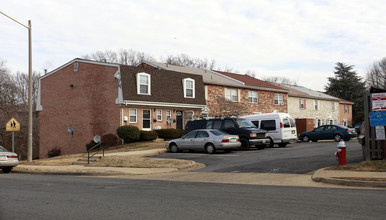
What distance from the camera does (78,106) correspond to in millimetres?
35000

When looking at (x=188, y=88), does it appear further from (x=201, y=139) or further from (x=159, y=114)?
(x=201, y=139)

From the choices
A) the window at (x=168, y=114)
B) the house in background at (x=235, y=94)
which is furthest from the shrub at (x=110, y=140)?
the house in background at (x=235, y=94)

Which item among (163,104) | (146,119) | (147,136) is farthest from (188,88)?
(147,136)

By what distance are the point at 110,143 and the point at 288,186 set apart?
2211 cm

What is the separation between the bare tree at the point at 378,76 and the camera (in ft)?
235

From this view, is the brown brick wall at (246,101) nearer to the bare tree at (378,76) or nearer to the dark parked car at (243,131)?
the dark parked car at (243,131)

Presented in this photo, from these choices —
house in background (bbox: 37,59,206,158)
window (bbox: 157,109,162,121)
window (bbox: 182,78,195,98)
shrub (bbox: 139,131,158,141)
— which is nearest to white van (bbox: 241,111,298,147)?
shrub (bbox: 139,131,158,141)

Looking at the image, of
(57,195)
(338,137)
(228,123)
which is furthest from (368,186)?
(338,137)

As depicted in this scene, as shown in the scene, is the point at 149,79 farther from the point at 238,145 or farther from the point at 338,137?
the point at 338,137

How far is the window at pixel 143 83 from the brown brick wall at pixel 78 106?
71.7 inches

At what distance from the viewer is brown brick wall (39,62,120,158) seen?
1287 inches

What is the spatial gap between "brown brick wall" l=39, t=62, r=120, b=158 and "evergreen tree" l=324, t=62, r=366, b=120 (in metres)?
52.4

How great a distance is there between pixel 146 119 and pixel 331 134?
47.6 ft

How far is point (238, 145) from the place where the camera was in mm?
22594
